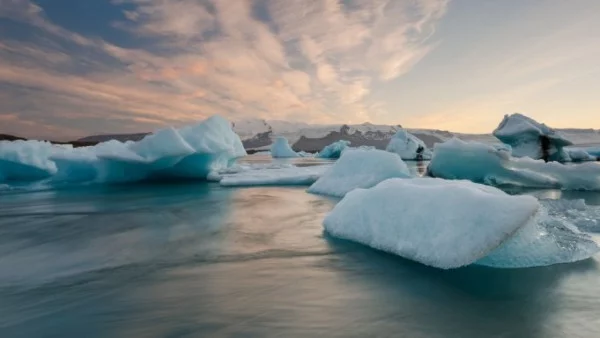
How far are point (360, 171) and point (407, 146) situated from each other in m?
23.0

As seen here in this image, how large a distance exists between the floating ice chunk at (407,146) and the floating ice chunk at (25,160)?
23279 mm

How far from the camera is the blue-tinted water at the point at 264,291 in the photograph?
2295 millimetres

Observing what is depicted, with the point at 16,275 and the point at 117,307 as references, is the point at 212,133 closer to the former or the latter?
the point at 16,275

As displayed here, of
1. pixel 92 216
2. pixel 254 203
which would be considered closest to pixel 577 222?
pixel 254 203

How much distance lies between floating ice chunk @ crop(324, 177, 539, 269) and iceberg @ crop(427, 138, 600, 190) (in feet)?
23.1

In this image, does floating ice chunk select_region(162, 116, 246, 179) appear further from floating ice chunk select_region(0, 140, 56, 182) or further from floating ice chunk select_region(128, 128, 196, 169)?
floating ice chunk select_region(0, 140, 56, 182)

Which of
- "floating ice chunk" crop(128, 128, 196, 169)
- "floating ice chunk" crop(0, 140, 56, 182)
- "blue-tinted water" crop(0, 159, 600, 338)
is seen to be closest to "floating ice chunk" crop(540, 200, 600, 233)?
"blue-tinted water" crop(0, 159, 600, 338)

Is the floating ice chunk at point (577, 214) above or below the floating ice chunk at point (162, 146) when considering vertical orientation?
below

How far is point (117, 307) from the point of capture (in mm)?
2645

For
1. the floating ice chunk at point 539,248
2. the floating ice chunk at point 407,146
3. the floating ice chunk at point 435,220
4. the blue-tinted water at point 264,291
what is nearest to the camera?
the blue-tinted water at point 264,291

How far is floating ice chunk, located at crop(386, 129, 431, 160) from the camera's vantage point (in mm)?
30391

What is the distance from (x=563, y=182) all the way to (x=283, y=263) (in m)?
9.66

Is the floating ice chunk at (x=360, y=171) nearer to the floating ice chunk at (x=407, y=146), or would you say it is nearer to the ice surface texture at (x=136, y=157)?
the ice surface texture at (x=136, y=157)

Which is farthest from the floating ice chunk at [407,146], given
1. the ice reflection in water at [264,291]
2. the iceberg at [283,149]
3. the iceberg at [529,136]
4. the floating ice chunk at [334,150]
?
the ice reflection in water at [264,291]
